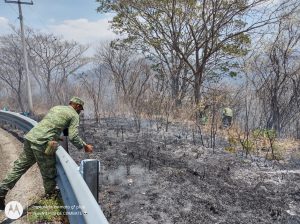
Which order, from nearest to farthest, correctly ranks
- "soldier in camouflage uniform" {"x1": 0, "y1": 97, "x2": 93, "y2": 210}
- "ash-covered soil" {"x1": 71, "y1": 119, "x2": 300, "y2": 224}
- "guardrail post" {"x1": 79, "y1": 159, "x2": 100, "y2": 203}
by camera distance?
"guardrail post" {"x1": 79, "y1": 159, "x2": 100, "y2": 203}, "ash-covered soil" {"x1": 71, "y1": 119, "x2": 300, "y2": 224}, "soldier in camouflage uniform" {"x1": 0, "y1": 97, "x2": 93, "y2": 210}

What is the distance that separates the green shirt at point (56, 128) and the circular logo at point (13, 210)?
87cm

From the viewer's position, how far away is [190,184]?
5.04m

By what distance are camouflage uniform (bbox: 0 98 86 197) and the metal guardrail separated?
175 mm

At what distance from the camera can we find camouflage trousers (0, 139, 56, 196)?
4.50 metres

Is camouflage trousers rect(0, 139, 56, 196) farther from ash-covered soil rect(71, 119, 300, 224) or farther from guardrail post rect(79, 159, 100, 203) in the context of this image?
guardrail post rect(79, 159, 100, 203)

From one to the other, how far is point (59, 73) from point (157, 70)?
31559mm

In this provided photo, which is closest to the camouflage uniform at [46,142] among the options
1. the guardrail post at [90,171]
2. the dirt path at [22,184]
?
the dirt path at [22,184]

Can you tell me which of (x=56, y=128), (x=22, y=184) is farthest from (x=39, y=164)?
(x=22, y=184)

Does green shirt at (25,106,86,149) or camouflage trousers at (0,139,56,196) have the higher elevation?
green shirt at (25,106,86,149)

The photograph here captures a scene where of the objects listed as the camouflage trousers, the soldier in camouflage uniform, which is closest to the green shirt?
the soldier in camouflage uniform

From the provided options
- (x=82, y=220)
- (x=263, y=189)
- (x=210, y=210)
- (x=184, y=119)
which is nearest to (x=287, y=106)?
(x=184, y=119)

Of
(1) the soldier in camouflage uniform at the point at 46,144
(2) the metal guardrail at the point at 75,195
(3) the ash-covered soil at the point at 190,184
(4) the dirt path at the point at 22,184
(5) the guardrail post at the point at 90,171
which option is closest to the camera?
(2) the metal guardrail at the point at 75,195

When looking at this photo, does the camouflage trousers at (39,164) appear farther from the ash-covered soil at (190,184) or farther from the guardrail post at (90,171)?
the guardrail post at (90,171)

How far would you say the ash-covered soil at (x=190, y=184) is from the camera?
4062 millimetres
